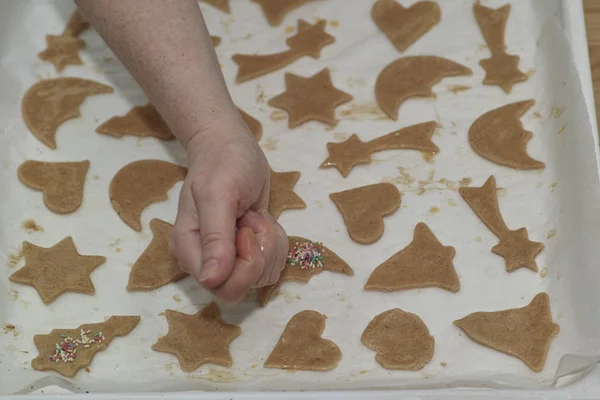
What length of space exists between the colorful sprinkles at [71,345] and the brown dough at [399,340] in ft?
1.46

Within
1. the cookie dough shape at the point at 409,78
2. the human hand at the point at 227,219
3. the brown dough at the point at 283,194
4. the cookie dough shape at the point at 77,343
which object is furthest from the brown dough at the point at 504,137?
the cookie dough shape at the point at 77,343

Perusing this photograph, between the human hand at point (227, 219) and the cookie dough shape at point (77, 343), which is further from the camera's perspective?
the cookie dough shape at point (77, 343)

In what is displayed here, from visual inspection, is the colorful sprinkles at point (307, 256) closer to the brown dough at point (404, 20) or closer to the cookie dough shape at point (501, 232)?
the cookie dough shape at point (501, 232)

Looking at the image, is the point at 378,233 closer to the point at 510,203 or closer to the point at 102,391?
Result: the point at 510,203

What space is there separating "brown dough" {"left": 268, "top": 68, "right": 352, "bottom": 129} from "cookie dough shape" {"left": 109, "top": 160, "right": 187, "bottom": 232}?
0.24 meters

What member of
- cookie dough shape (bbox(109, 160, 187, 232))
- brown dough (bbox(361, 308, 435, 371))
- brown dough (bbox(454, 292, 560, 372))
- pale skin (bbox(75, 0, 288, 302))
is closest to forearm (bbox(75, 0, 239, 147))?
pale skin (bbox(75, 0, 288, 302))

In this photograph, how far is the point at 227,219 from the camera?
0.97 meters

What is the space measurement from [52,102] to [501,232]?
0.93 meters

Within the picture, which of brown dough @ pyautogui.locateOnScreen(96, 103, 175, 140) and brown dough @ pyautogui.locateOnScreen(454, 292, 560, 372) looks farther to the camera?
brown dough @ pyautogui.locateOnScreen(96, 103, 175, 140)

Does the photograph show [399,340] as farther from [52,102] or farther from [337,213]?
[52,102]

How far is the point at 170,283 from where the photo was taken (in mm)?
1239

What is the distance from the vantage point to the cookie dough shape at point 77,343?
3.83 feet

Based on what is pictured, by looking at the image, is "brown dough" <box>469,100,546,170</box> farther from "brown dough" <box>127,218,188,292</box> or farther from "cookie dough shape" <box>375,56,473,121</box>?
"brown dough" <box>127,218,188,292</box>

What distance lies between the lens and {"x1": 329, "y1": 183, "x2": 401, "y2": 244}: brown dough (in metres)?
1.26
